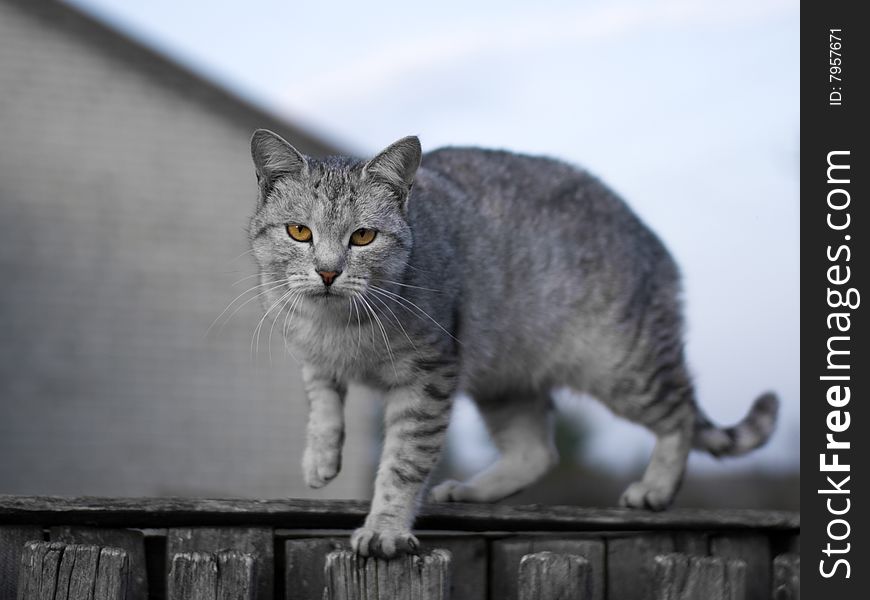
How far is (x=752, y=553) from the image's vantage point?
3430 millimetres

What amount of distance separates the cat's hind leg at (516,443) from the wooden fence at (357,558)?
2.59ft

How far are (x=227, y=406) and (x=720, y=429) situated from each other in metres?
6.32

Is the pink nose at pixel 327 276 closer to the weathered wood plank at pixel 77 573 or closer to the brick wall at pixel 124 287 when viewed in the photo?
the weathered wood plank at pixel 77 573

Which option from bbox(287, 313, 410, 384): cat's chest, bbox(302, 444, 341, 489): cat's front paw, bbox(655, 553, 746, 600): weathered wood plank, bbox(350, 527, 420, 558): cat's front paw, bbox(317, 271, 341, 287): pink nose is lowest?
bbox(655, 553, 746, 600): weathered wood plank

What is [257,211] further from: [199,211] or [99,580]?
[199,211]

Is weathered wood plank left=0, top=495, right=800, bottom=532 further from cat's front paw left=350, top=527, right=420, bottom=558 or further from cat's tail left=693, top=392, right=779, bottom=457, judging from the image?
cat's tail left=693, top=392, right=779, bottom=457

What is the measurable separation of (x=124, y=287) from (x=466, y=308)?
21.8ft

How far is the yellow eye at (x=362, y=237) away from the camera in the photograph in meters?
3.15

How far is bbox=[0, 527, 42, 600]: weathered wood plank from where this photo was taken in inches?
103

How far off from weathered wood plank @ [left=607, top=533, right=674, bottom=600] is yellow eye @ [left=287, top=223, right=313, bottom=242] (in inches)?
50.9

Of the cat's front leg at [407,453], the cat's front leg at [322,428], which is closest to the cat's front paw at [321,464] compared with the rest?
the cat's front leg at [322,428]

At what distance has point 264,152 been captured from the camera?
3.27 meters

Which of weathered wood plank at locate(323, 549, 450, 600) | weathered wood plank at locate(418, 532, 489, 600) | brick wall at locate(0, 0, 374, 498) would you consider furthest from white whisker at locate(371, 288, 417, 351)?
brick wall at locate(0, 0, 374, 498)
